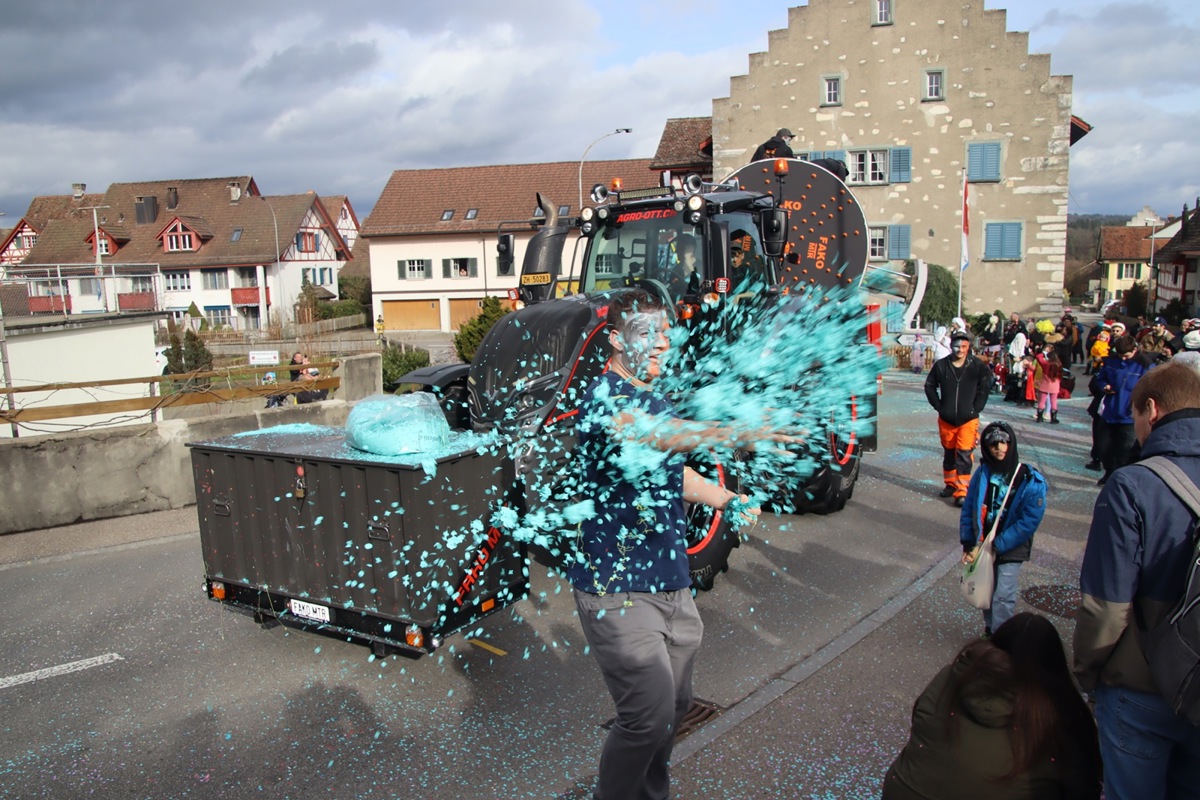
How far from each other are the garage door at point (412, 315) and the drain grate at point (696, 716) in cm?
4823

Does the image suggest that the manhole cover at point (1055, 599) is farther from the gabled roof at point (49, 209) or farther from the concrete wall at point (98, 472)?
the gabled roof at point (49, 209)

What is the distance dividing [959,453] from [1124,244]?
306 ft

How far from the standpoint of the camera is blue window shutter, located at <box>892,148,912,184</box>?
3416 cm

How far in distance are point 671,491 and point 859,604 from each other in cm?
347

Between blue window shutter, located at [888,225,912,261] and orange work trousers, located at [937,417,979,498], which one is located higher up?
blue window shutter, located at [888,225,912,261]

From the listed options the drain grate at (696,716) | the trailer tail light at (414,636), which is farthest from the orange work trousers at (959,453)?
the trailer tail light at (414,636)

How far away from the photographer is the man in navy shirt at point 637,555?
3311 millimetres

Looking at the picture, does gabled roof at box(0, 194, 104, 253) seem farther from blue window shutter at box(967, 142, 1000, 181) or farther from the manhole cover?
the manhole cover

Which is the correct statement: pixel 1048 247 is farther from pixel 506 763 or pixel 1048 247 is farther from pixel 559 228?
pixel 506 763

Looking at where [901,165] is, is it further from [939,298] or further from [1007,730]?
[1007,730]

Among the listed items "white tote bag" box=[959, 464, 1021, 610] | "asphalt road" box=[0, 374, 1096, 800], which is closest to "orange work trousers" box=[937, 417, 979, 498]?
"asphalt road" box=[0, 374, 1096, 800]

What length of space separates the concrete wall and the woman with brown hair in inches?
335

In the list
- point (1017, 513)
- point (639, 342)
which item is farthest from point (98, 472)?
point (1017, 513)

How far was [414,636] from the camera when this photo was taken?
4.65 metres
